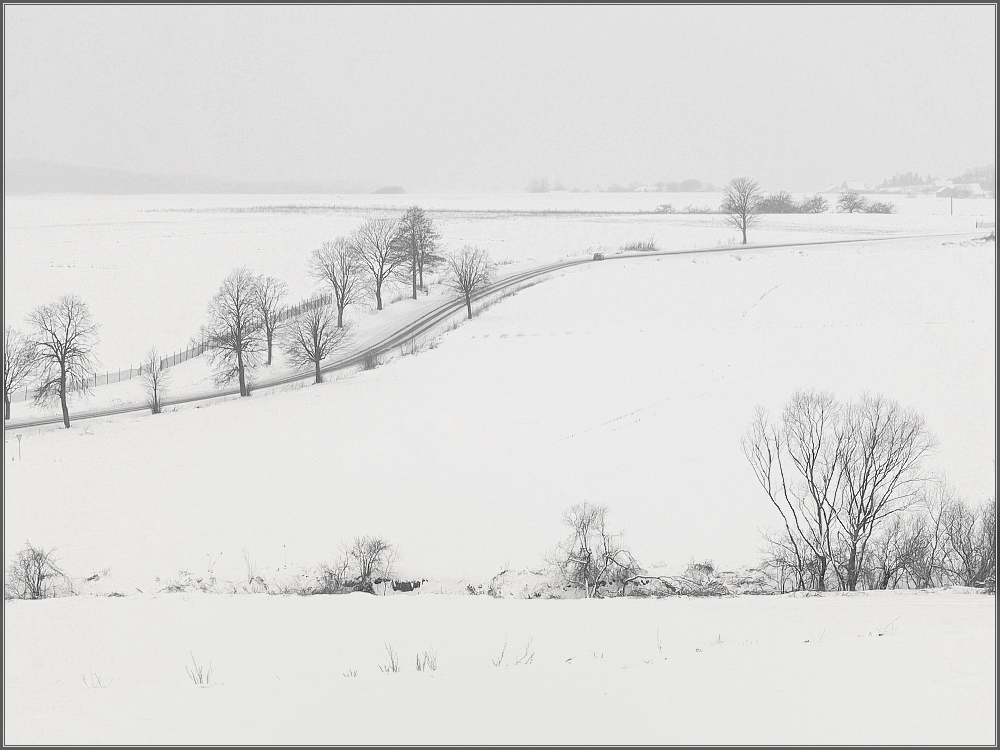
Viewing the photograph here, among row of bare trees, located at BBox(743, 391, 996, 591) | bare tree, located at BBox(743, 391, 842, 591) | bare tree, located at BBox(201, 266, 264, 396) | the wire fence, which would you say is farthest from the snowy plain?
bare tree, located at BBox(201, 266, 264, 396)

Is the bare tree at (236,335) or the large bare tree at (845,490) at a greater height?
the bare tree at (236,335)

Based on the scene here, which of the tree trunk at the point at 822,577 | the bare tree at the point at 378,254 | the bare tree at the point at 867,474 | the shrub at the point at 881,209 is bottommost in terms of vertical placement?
the tree trunk at the point at 822,577

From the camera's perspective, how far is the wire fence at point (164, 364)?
5109 cm

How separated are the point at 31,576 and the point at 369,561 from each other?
32.1 feet

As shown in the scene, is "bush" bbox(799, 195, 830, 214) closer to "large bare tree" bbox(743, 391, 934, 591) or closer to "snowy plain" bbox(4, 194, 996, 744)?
"snowy plain" bbox(4, 194, 996, 744)

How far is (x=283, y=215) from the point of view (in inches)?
5143

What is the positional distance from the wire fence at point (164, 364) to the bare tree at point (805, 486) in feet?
134

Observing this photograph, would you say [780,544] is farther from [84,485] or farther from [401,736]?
[84,485]

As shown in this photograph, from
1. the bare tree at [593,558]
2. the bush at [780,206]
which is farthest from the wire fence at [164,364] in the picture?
the bush at [780,206]

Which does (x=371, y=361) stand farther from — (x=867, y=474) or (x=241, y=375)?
(x=867, y=474)

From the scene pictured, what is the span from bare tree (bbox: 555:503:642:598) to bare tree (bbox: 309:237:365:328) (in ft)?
146

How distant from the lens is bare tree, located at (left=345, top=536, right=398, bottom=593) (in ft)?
71.5

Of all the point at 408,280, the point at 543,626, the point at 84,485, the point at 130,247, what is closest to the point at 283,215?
the point at 130,247

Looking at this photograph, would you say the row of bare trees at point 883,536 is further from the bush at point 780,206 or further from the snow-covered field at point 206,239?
the bush at point 780,206
